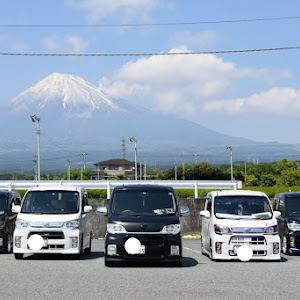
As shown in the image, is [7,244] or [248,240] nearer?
[248,240]

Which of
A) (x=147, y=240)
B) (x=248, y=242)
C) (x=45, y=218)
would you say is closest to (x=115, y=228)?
(x=147, y=240)

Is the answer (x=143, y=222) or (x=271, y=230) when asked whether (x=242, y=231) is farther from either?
(x=143, y=222)

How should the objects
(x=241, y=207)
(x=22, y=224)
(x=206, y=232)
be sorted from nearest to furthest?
(x=22, y=224)
(x=241, y=207)
(x=206, y=232)

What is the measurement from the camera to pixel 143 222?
15.4m

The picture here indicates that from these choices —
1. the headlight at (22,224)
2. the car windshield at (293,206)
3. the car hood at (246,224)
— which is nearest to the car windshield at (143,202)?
the car hood at (246,224)

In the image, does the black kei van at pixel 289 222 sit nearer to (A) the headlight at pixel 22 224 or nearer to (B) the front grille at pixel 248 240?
(B) the front grille at pixel 248 240

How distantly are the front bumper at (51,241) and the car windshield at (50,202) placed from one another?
0.81 m

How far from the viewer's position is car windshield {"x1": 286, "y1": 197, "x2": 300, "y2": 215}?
66.4 feet

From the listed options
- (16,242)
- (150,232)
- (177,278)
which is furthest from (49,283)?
(16,242)

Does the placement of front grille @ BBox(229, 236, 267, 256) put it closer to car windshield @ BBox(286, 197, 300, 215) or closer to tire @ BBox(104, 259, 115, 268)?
tire @ BBox(104, 259, 115, 268)

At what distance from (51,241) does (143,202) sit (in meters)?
2.52

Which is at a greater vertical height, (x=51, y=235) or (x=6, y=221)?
(x=6, y=221)

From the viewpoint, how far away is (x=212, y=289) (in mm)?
11484

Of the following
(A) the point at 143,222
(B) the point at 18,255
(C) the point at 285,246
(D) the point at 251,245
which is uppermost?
(A) the point at 143,222
